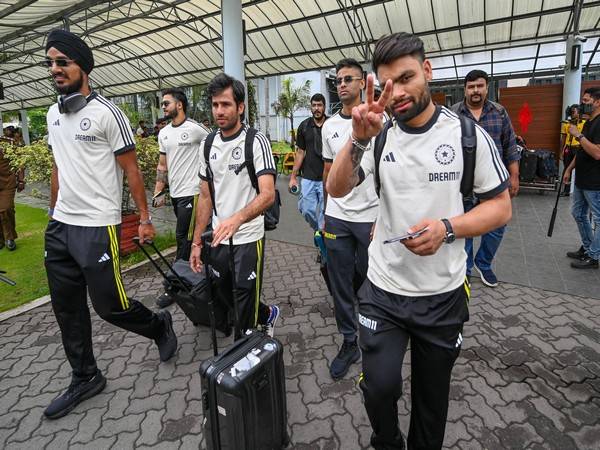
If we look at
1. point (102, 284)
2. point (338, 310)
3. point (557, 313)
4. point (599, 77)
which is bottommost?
point (557, 313)

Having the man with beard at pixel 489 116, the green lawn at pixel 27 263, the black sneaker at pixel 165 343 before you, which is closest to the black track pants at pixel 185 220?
the black sneaker at pixel 165 343

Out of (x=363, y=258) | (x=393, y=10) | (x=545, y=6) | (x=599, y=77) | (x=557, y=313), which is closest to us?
(x=363, y=258)

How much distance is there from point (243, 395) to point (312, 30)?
13.5 m

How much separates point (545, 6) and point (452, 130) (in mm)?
11502

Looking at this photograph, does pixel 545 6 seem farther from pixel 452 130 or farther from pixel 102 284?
pixel 102 284

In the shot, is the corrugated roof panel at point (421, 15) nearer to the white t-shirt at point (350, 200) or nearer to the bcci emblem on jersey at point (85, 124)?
the white t-shirt at point (350, 200)

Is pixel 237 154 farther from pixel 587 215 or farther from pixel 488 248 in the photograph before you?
pixel 587 215

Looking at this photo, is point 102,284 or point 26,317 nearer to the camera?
point 102,284

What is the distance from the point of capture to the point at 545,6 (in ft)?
33.6

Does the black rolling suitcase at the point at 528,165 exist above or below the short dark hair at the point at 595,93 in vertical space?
below

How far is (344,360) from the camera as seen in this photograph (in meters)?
3.00

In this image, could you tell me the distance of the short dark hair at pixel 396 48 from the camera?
1.58m

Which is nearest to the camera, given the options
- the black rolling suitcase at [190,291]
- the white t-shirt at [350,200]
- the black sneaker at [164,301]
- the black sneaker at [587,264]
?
the white t-shirt at [350,200]

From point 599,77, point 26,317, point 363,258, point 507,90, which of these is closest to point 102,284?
point 363,258
